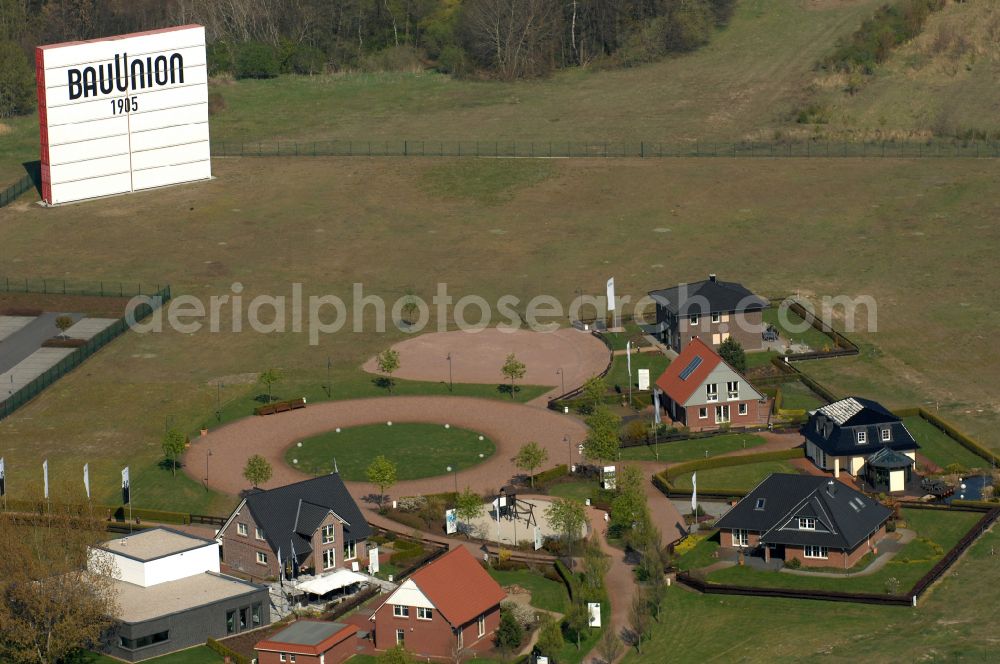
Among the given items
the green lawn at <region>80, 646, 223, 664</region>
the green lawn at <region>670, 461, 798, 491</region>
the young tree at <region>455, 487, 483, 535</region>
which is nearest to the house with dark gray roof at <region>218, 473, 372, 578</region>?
the young tree at <region>455, 487, 483, 535</region>

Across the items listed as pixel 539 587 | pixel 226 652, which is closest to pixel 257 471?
pixel 539 587

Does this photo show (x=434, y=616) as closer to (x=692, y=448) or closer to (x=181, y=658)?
(x=181, y=658)

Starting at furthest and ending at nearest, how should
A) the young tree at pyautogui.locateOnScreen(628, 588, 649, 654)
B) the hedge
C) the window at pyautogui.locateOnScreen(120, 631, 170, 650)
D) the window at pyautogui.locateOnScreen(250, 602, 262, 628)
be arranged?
the window at pyautogui.locateOnScreen(250, 602, 262, 628), the window at pyautogui.locateOnScreen(120, 631, 170, 650), the young tree at pyautogui.locateOnScreen(628, 588, 649, 654), the hedge

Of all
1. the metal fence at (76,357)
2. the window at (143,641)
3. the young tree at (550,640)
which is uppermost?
the young tree at (550,640)

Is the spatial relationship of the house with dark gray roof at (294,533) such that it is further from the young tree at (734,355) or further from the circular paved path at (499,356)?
the young tree at (734,355)

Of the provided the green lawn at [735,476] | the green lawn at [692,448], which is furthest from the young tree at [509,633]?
the green lawn at [692,448]

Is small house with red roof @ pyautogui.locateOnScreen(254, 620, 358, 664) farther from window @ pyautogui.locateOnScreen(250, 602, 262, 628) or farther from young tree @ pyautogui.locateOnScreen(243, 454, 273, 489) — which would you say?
young tree @ pyautogui.locateOnScreen(243, 454, 273, 489)

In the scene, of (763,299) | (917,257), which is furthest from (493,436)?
(917,257)

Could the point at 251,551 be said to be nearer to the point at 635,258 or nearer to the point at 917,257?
the point at 635,258
